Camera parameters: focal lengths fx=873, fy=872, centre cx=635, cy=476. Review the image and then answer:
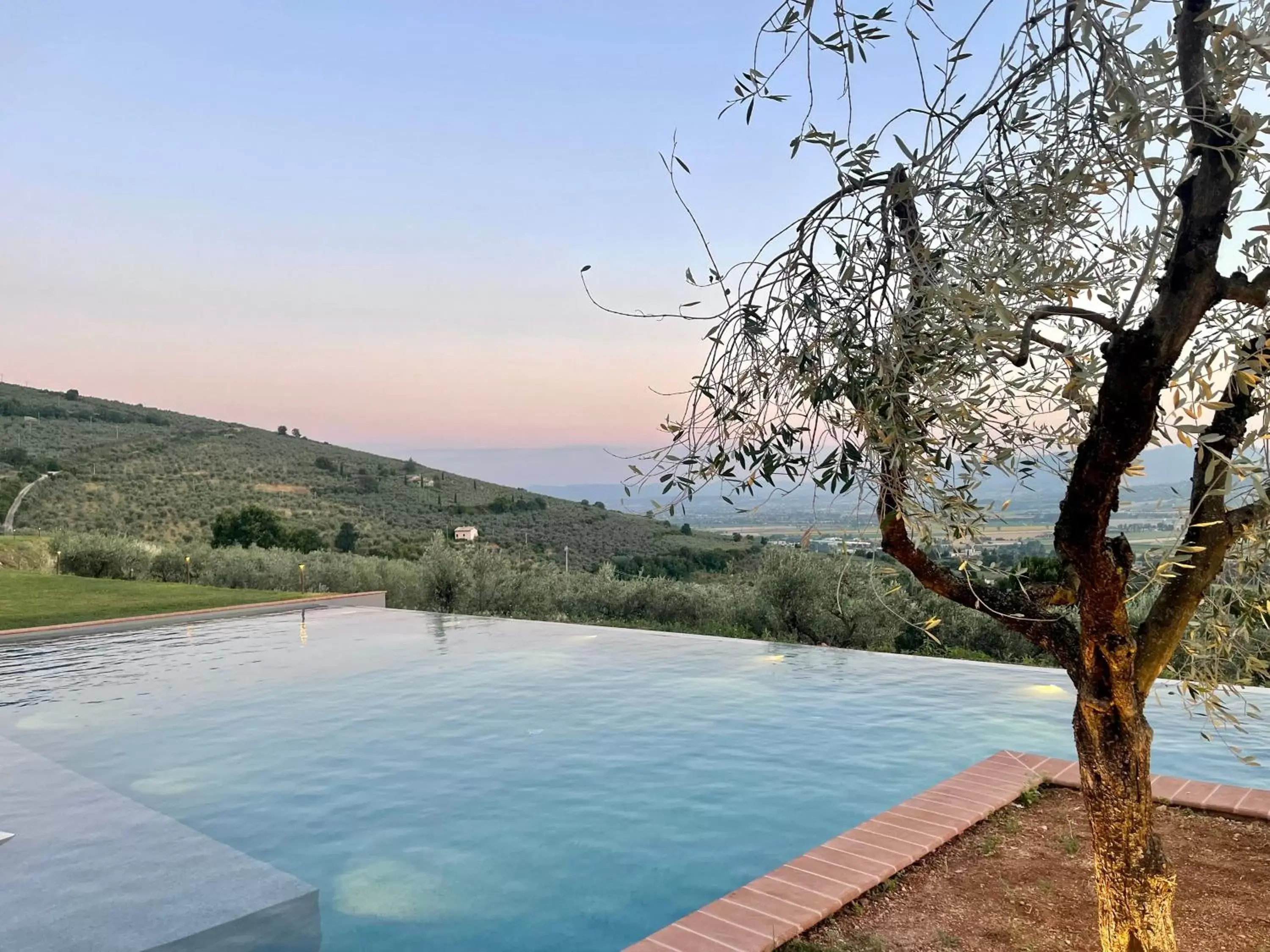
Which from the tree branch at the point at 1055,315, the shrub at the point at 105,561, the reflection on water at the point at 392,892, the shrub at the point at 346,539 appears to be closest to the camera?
the tree branch at the point at 1055,315

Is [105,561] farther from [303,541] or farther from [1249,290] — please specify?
[1249,290]

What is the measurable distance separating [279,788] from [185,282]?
58.6 ft

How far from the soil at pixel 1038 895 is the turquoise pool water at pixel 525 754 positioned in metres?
1.21

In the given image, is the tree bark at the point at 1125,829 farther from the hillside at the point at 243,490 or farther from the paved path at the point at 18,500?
the paved path at the point at 18,500

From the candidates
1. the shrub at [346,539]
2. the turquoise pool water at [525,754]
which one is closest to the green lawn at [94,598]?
the turquoise pool water at [525,754]

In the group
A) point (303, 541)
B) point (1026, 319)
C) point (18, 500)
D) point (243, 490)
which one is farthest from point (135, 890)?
point (243, 490)

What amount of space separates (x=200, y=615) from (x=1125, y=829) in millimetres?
14385

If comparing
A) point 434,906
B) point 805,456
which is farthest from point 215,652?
point 805,456

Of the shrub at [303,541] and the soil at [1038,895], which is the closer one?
the soil at [1038,895]

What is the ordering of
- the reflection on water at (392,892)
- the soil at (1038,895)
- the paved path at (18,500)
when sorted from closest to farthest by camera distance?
the soil at (1038,895) < the reflection on water at (392,892) < the paved path at (18,500)

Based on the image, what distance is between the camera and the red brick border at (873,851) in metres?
3.47

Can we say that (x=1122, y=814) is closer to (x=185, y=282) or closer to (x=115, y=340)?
(x=185, y=282)

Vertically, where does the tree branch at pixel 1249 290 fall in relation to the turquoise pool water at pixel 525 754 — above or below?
above

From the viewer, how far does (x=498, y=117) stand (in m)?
14.7
